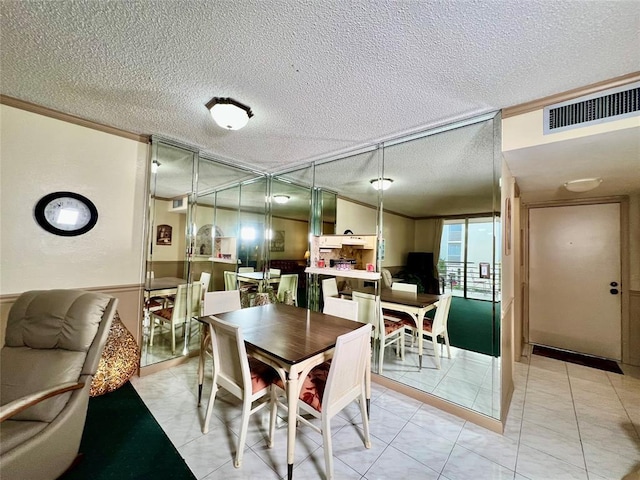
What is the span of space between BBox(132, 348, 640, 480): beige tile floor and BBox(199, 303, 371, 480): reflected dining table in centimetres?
32

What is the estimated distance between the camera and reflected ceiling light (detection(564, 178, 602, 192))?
2.59 metres

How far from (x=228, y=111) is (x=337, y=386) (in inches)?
Result: 83.8

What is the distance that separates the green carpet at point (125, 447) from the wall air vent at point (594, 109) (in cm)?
337

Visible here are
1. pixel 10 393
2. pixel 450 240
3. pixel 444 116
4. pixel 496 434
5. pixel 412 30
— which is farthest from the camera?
pixel 450 240

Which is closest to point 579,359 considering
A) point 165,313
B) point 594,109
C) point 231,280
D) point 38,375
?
point 594,109

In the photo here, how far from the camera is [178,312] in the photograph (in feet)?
9.91

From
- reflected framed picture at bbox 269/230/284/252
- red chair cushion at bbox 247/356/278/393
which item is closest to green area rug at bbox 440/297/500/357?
red chair cushion at bbox 247/356/278/393

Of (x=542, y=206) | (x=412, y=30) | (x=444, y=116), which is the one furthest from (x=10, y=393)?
(x=542, y=206)

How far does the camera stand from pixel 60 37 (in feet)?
4.81

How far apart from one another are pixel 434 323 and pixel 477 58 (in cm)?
246

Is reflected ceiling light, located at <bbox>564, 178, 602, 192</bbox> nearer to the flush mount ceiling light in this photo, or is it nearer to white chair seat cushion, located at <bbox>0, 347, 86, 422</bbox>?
the flush mount ceiling light

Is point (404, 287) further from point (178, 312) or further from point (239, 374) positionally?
point (178, 312)

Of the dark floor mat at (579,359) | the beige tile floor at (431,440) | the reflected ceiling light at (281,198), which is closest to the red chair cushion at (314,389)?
the beige tile floor at (431,440)

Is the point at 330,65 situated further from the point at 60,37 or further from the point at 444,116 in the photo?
the point at 60,37
